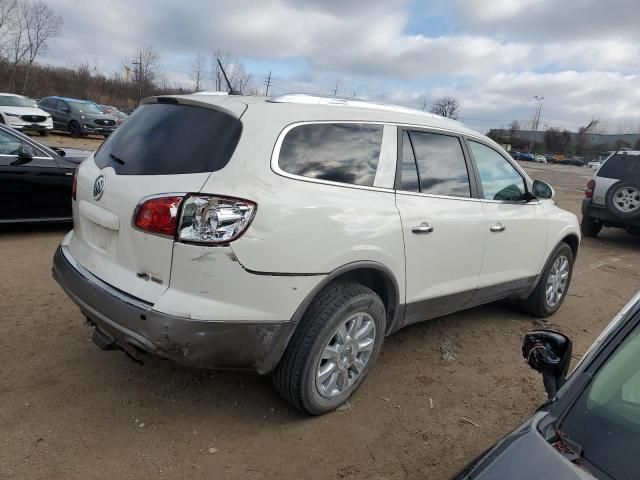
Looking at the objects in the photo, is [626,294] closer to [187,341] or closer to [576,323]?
[576,323]

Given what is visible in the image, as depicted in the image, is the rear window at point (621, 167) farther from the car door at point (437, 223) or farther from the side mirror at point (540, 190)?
the car door at point (437, 223)

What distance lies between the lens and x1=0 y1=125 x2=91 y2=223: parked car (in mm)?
5906

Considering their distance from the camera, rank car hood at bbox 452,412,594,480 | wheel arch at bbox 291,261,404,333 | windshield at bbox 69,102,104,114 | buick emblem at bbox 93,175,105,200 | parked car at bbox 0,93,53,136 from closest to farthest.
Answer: car hood at bbox 452,412,594,480 → wheel arch at bbox 291,261,404,333 → buick emblem at bbox 93,175,105,200 → parked car at bbox 0,93,53,136 → windshield at bbox 69,102,104,114

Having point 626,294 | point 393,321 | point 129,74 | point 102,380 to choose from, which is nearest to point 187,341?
point 102,380

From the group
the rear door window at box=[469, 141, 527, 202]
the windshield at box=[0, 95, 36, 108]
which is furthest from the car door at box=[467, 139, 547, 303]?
the windshield at box=[0, 95, 36, 108]

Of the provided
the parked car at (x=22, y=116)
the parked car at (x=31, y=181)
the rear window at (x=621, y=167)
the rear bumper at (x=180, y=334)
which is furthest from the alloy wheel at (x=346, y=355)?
the parked car at (x=22, y=116)

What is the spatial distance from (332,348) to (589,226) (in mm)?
8747

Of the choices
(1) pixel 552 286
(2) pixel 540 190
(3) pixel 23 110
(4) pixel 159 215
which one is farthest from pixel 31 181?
(3) pixel 23 110

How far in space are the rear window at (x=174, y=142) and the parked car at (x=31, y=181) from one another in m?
3.63

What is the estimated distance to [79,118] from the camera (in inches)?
791

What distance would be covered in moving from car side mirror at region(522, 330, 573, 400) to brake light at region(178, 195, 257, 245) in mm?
1344

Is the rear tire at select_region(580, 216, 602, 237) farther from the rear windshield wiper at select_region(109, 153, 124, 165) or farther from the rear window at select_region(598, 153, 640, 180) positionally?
the rear windshield wiper at select_region(109, 153, 124, 165)

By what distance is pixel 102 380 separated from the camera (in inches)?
125

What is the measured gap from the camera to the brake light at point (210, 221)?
92.0 inches
